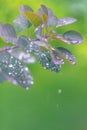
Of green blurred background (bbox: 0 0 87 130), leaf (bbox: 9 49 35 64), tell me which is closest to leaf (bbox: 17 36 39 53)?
leaf (bbox: 9 49 35 64)

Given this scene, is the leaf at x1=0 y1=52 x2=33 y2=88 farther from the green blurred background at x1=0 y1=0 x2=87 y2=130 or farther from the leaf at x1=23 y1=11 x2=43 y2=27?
the green blurred background at x1=0 y1=0 x2=87 y2=130

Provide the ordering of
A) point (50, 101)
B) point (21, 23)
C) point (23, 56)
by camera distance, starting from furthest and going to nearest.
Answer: point (50, 101), point (21, 23), point (23, 56)

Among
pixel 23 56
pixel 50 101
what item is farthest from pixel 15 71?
pixel 50 101

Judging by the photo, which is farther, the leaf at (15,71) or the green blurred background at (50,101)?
the green blurred background at (50,101)

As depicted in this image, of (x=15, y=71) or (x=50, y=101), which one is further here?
(x=50, y=101)

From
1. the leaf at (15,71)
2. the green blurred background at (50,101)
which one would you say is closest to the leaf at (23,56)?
the leaf at (15,71)

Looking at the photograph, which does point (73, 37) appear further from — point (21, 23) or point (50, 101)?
point (50, 101)

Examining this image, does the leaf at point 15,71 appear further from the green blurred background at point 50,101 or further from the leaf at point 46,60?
the green blurred background at point 50,101
